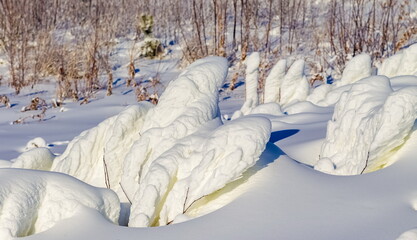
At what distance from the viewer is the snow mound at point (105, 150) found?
9.86 feet

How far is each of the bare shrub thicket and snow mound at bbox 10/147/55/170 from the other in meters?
4.09

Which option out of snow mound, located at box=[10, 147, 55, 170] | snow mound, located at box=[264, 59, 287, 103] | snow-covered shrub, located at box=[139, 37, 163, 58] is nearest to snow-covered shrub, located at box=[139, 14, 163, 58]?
snow-covered shrub, located at box=[139, 37, 163, 58]

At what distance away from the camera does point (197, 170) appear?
92.0 inches

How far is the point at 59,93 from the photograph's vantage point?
24.2 ft

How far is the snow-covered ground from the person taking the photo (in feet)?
6.70

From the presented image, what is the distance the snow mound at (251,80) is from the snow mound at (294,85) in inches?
11.8

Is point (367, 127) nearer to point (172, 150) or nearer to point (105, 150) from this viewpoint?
point (172, 150)

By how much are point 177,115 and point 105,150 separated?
0.39 meters

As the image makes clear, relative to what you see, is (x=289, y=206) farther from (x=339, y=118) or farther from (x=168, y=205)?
(x=339, y=118)

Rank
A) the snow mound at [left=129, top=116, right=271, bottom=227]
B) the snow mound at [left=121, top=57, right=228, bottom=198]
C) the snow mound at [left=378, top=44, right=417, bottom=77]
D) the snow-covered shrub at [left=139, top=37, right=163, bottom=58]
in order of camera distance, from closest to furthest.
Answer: the snow mound at [left=129, top=116, right=271, bottom=227]
the snow mound at [left=121, top=57, right=228, bottom=198]
the snow mound at [left=378, top=44, right=417, bottom=77]
the snow-covered shrub at [left=139, top=37, right=163, bottom=58]

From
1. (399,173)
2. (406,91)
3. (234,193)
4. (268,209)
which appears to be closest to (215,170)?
(234,193)

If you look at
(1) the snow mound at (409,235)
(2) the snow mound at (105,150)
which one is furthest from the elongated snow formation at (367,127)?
A: (2) the snow mound at (105,150)

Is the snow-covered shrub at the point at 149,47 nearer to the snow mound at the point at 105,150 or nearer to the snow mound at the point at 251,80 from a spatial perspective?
the snow mound at the point at 251,80

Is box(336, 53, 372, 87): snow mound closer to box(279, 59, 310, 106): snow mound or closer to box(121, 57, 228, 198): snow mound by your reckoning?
box(279, 59, 310, 106): snow mound
